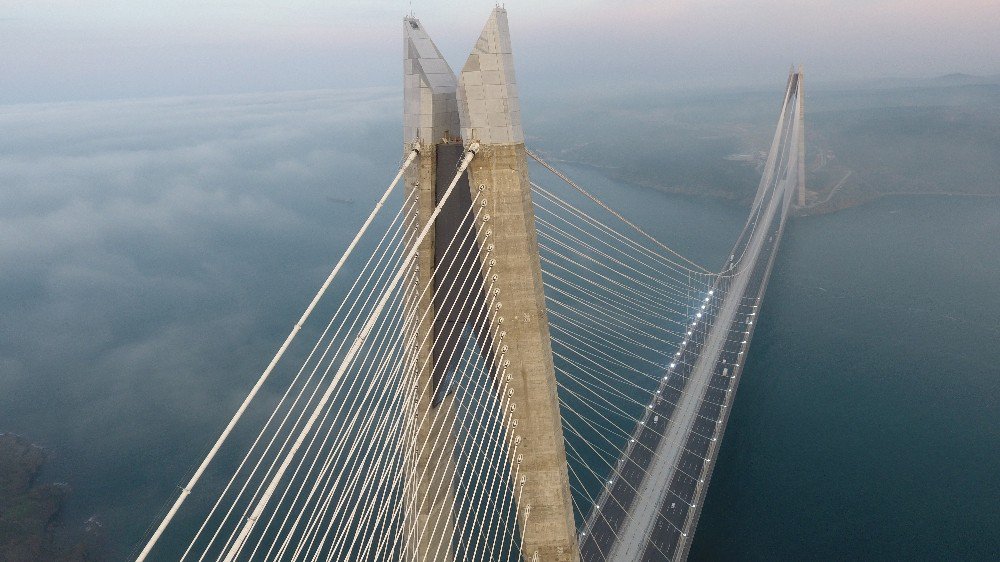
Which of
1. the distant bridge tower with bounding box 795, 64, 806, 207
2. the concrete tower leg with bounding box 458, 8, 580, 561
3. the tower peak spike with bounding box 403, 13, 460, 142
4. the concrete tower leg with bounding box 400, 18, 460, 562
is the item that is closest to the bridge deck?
the concrete tower leg with bounding box 458, 8, 580, 561

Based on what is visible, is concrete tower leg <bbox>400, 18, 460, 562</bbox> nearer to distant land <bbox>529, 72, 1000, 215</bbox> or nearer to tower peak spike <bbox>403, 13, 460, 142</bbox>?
tower peak spike <bbox>403, 13, 460, 142</bbox>

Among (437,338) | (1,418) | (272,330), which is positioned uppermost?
(437,338)

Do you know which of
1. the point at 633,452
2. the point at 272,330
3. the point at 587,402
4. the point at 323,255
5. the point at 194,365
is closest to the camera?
the point at 633,452

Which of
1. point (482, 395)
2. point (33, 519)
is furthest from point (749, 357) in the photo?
A: point (33, 519)

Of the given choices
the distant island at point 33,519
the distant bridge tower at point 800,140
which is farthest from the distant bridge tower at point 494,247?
the distant bridge tower at point 800,140

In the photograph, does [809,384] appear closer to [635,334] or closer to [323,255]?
[635,334]

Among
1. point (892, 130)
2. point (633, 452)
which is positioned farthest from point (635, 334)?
point (892, 130)
